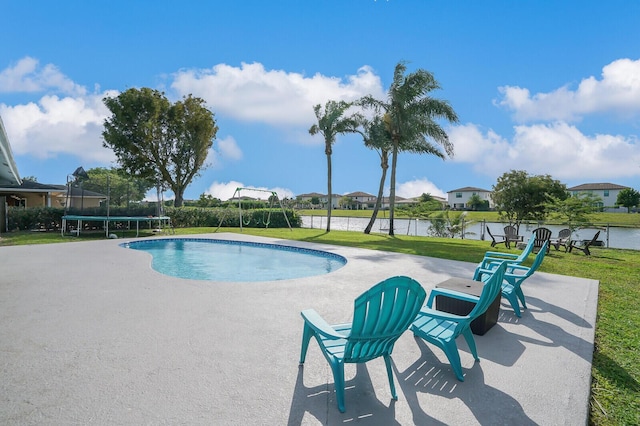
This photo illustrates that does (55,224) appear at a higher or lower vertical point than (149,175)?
lower

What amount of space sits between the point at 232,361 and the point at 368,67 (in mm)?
17455

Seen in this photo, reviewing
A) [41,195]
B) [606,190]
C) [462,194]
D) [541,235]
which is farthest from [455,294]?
[462,194]

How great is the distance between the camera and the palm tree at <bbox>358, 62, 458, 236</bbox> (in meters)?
17.0

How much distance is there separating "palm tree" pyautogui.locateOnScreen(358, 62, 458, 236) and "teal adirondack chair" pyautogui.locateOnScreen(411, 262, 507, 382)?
49.8ft

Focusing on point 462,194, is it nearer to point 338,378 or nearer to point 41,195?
point 41,195

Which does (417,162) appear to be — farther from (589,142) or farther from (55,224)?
(55,224)

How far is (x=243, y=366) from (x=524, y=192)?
83.2ft

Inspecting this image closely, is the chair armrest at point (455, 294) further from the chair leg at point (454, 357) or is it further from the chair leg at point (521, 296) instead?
the chair leg at point (521, 296)

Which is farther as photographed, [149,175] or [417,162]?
[149,175]

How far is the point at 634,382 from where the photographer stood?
288 centimetres

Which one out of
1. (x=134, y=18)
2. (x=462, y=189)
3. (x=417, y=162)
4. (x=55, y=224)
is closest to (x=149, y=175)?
(x=55, y=224)

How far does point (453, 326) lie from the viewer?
307 cm

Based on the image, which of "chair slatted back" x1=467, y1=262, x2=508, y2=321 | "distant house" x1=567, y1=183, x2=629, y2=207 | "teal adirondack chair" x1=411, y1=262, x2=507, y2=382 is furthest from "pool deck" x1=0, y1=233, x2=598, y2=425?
"distant house" x1=567, y1=183, x2=629, y2=207

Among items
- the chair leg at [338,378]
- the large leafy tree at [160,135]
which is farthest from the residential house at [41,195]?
the chair leg at [338,378]
